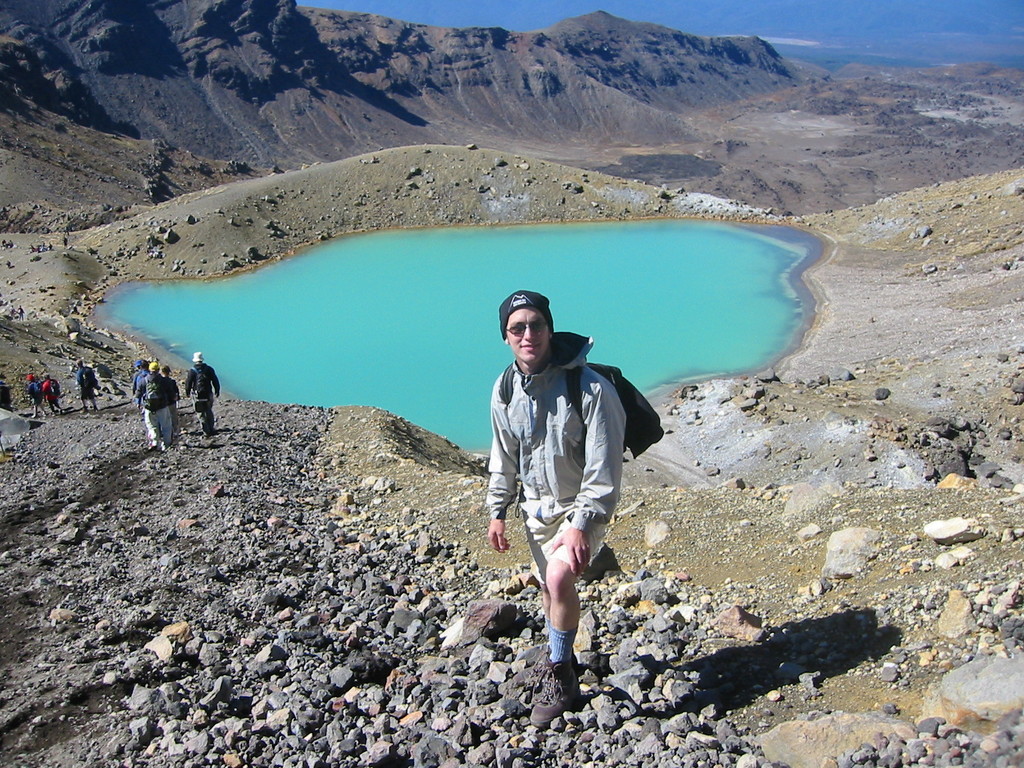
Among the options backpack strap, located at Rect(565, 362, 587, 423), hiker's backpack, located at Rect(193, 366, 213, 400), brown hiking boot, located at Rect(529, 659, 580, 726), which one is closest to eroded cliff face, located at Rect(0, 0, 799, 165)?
hiker's backpack, located at Rect(193, 366, 213, 400)

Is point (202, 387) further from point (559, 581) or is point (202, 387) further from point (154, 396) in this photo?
point (559, 581)

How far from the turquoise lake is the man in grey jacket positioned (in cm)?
1608

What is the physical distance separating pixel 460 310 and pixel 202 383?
19123 millimetres

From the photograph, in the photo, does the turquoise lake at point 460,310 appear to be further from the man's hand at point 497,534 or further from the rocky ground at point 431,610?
the man's hand at point 497,534

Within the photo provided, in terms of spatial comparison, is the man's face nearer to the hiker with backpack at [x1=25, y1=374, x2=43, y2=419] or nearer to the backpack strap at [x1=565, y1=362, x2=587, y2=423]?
the backpack strap at [x1=565, y1=362, x2=587, y2=423]

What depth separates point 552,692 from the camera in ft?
15.4

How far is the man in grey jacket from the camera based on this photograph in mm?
4352

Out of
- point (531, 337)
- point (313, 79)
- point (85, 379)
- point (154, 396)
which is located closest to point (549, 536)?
point (531, 337)

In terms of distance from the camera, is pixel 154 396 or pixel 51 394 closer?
pixel 154 396

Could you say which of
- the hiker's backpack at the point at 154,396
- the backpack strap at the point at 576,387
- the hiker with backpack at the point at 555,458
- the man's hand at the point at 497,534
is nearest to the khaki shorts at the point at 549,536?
the hiker with backpack at the point at 555,458

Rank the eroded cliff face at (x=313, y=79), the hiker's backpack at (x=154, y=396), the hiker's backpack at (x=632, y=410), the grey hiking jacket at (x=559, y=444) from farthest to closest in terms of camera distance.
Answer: the eroded cliff face at (x=313, y=79), the hiker's backpack at (x=154, y=396), the hiker's backpack at (x=632, y=410), the grey hiking jacket at (x=559, y=444)

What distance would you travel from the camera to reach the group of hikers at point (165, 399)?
12.7 m

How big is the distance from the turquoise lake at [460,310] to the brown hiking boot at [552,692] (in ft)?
52.7

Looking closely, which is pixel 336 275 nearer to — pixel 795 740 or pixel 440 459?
pixel 440 459
